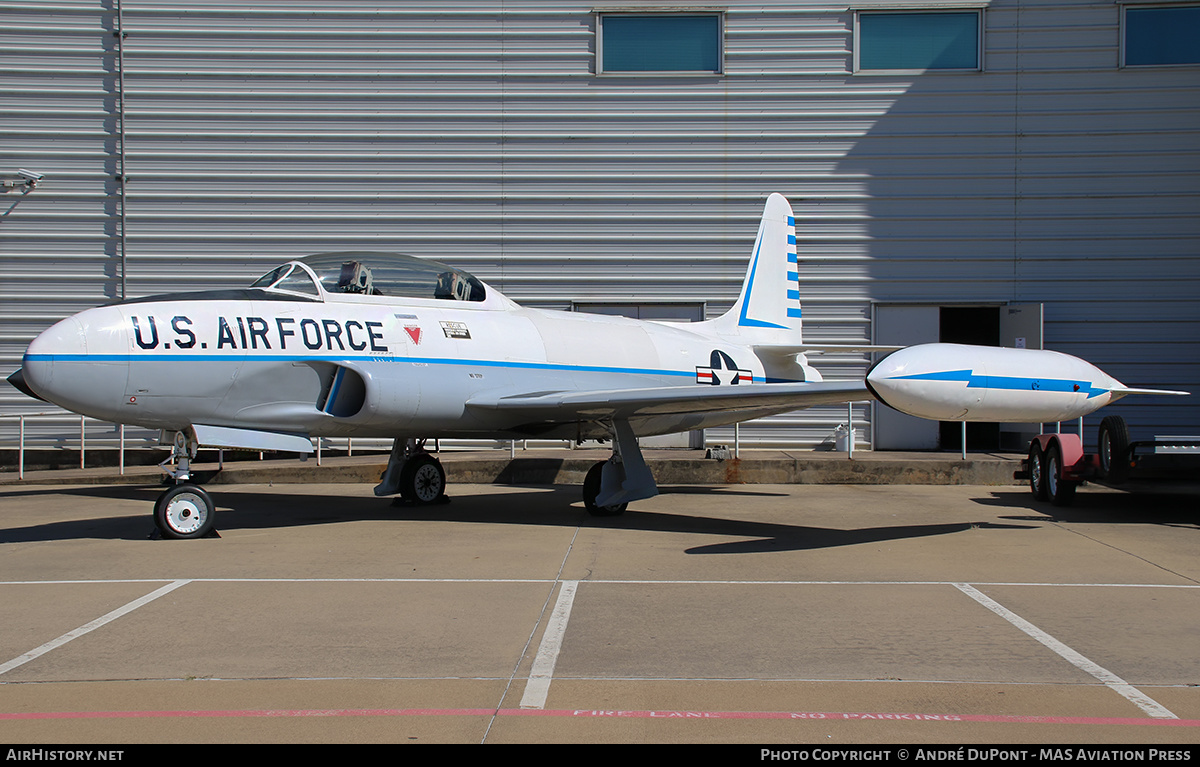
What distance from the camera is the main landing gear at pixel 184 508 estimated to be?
7953mm

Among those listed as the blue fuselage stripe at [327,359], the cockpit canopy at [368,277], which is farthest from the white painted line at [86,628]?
the cockpit canopy at [368,277]

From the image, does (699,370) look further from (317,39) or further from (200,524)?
(317,39)

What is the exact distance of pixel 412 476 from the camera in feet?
34.7

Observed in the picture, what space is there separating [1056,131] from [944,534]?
34.6 ft

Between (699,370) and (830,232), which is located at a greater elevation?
(830,232)

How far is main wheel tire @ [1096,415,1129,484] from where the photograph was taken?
9.16 meters

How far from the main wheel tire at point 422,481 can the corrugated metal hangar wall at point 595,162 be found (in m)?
5.86

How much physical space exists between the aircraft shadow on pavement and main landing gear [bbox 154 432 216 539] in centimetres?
24

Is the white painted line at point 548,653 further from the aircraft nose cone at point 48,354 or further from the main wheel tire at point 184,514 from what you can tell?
the aircraft nose cone at point 48,354

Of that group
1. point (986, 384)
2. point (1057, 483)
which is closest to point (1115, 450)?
point (1057, 483)

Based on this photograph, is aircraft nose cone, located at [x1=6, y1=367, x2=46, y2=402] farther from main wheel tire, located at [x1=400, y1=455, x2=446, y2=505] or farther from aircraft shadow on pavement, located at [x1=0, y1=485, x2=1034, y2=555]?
main wheel tire, located at [x1=400, y1=455, x2=446, y2=505]

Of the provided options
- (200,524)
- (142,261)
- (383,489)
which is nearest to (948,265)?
(383,489)

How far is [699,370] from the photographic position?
11469mm

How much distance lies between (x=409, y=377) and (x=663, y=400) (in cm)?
252
